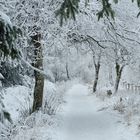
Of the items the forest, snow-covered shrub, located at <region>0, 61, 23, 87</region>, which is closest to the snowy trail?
the forest

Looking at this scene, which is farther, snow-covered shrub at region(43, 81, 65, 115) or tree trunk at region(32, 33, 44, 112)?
snow-covered shrub at region(43, 81, 65, 115)

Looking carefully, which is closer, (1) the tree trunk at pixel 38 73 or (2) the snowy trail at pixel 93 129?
(2) the snowy trail at pixel 93 129

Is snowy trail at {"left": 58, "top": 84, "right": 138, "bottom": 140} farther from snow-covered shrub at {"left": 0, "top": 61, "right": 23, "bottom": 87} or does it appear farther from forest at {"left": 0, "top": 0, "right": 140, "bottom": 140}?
snow-covered shrub at {"left": 0, "top": 61, "right": 23, "bottom": 87}

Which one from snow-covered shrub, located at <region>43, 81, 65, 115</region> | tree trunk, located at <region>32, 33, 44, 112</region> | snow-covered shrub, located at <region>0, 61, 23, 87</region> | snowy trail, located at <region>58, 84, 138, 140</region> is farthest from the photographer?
snow-covered shrub, located at <region>43, 81, 65, 115</region>

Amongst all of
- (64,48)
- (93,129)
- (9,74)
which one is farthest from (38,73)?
(93,129)

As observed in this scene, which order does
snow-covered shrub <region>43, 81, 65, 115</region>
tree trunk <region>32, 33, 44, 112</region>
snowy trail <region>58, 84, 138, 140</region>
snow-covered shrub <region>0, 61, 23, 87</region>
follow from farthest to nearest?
→ 1. snow-covered shrub <region>43, 81, 65, 115</region>
2. tree trunk <region>32, 33, 44, 112</region>
3. snow-covered shrub <region>0, 61, 23, 87</region>
4. snowy trail <region>58, 84, 138, 140</region>

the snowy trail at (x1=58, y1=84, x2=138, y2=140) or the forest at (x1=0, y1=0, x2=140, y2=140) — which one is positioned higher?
the forest at (x1=0, y1=0, x2=140, y2=140)

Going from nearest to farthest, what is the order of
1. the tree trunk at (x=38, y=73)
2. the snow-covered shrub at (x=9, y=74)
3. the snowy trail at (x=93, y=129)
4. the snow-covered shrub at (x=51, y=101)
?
the snowy trail at (x=93, y=129) → the snow-covered shrub at (x=9, y=74) → the tree trunk at (x=38, y=73) → the snow-covered shrub at (x=51, y=101)

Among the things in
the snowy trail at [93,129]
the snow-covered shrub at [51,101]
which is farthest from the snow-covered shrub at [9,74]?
the snow-covered shrub at [51,101]

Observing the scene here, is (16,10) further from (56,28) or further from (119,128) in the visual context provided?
(119,128)

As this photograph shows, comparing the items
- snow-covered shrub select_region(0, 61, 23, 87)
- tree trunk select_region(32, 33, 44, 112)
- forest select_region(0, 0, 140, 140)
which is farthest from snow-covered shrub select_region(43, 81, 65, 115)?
snow-covered shrub select_region(0, 61, 23, 87)

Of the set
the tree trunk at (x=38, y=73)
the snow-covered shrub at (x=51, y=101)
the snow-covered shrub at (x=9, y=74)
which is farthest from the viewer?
the snow-covered shrub at (x=51, y=101)

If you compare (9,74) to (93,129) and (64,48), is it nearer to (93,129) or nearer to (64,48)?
(93,129)

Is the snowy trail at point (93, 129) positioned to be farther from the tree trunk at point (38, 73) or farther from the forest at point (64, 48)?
the tree trunk at point (38, 73)
